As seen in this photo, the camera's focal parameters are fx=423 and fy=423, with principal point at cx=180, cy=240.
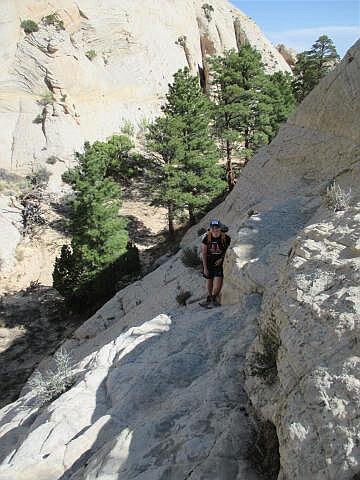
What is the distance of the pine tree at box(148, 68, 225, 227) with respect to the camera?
22.6 metres

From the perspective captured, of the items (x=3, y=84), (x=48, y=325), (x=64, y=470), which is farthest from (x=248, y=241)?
(x=3, y=84)

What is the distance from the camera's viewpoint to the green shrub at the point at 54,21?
116 ft

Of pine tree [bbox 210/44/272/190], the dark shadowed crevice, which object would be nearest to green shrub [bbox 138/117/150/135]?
pine tree [bbox 210/44/272/190]

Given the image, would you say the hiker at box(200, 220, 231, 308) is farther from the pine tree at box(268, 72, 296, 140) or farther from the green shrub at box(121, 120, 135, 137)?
the green shrub at box(121, 120, 135, 137)

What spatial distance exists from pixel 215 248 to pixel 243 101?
18974mm

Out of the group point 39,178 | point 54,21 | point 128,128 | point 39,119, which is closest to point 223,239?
point 39,178

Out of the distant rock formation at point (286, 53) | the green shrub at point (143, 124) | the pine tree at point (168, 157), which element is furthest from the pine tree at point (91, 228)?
the distant rock formation at point (286, 53)

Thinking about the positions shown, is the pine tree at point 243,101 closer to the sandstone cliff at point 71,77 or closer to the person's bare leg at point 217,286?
the sandstone cliff at point 71,77

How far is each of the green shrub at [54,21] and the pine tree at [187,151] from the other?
17.8 metres

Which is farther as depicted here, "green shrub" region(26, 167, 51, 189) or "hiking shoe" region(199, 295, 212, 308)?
"green shrub" region(26, 167, 51, 189)

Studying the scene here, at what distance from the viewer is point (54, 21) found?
117ft

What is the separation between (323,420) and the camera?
3.26m

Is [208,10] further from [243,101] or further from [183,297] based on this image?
[183,297]

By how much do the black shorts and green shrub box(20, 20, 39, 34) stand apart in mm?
33513
